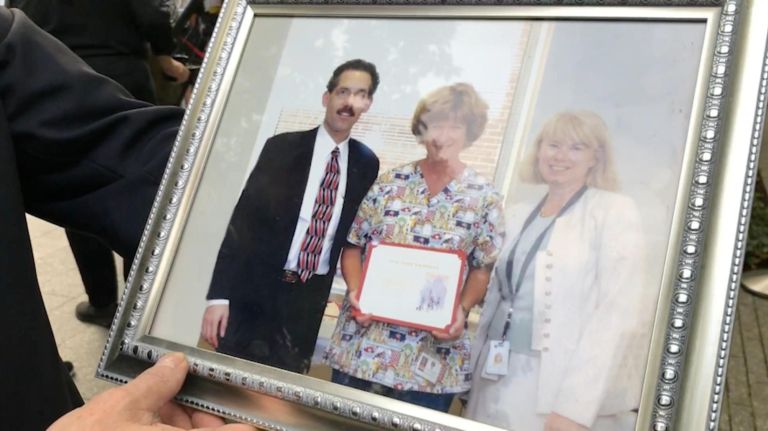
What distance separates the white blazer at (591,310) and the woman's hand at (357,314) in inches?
3.6

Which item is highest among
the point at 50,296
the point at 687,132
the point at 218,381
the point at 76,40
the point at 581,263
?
the point at 76,40

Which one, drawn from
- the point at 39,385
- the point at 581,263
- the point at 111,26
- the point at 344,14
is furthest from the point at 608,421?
the point at 111,26

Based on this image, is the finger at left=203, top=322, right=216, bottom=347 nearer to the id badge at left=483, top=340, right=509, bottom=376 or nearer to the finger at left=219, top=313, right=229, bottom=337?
the finger at left=219, top=313, right=229, bottom=337

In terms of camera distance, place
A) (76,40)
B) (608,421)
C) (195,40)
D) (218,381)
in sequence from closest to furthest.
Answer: (608,421), (218,381), (76,40), (195,40)

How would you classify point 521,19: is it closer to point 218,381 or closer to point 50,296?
point 218,381

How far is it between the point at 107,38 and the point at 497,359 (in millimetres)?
1608

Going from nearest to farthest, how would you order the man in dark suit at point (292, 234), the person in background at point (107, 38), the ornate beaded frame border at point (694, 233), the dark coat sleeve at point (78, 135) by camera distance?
1. the ornate beaded frame border at point (694, 233)
2. the man in dark suit at point (292, 234)
3. the dark coat sleeve at point (78, 135)
4. the person in background at point (107, 38)

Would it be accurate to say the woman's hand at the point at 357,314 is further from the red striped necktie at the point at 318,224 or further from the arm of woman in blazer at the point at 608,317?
the arm of woman in blazer at the point at 608,317

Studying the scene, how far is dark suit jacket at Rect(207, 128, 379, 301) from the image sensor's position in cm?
53

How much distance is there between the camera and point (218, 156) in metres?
0.60

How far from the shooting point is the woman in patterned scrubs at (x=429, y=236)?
0.47 metres

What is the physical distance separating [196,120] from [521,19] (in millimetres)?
322

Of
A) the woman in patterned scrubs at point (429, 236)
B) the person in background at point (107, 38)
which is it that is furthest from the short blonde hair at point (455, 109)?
the person in background at point (107, 38)

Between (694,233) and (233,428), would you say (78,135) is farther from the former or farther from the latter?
(694,233)
